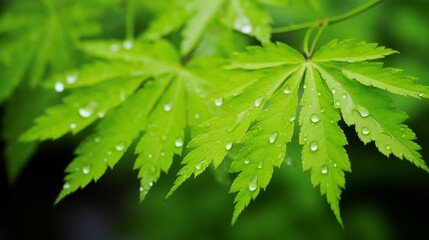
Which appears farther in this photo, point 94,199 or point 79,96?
point 94,199

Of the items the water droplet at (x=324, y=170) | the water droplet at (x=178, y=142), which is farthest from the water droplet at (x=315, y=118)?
the water droplet at (x=178, y=142)

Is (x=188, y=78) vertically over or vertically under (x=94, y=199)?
under

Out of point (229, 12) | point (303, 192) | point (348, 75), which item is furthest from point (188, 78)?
point (303, 192)

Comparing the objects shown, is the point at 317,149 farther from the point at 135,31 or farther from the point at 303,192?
the point at 135,31

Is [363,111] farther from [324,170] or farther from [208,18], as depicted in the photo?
[208,18]

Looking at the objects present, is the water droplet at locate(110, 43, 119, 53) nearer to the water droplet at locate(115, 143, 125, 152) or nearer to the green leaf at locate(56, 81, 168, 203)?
the green leaf at locate(56, 81, 168, 203)

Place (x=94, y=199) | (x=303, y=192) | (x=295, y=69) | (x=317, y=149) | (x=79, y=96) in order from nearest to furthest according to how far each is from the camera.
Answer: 1. (x=317, y=149)
2. (x=295, y=69)
3. (x=79, y=96)
4. (x=303, y=192)
5. (x=94, y=199)

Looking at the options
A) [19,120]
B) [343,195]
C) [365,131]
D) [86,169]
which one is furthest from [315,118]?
[343,195]

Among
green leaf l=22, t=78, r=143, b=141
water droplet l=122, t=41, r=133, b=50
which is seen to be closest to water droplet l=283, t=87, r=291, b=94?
green leaf l=22, t=78, r=143, b=141
